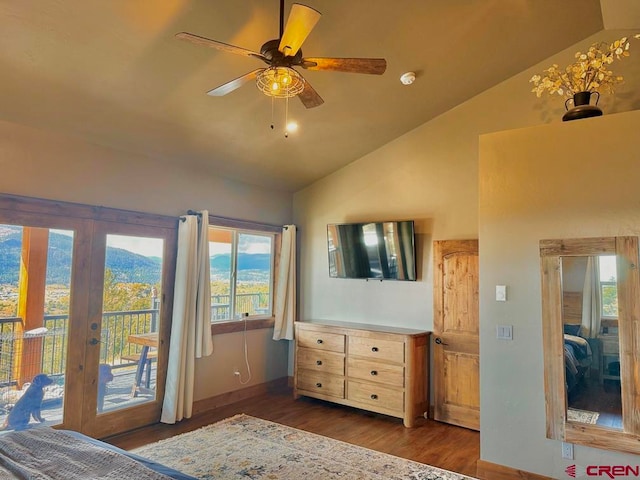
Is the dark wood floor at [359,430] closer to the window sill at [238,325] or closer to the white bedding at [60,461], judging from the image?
the window sill at [238,325]

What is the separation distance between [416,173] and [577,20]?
2.04 m

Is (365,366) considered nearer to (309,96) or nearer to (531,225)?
(531,225)

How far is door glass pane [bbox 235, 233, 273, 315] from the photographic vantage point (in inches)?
216

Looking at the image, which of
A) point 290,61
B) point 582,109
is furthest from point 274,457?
point 582,109

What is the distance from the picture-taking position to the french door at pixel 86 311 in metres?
3.41

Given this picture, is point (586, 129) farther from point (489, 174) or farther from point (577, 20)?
point (577, 20)

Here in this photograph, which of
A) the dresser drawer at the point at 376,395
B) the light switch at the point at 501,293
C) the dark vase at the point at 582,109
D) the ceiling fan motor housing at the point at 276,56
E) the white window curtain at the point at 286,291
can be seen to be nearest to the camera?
the ceiling fan motor housing at the point at 276,56

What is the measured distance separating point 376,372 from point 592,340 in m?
2.23

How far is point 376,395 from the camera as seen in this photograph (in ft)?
15.0

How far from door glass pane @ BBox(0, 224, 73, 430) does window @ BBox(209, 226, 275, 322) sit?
1.71m

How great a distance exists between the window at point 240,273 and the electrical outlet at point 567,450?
368 centimetres

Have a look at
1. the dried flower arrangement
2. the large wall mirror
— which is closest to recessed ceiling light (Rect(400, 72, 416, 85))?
the dried flower arrangement

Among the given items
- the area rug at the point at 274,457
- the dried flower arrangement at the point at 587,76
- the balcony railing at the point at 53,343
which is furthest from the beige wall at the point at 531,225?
the balcony railing at the point at 53,343

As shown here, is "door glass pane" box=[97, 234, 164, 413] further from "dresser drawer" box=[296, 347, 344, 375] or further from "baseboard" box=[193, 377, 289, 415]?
"dresser drawer" box=[296, 347, 344, 375]
